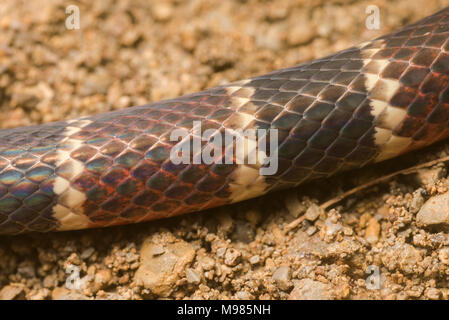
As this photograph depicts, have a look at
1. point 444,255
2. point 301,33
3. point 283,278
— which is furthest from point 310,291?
point 301,33

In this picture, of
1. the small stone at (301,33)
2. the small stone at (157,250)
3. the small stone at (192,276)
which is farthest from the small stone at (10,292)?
the small stone at (301,33)

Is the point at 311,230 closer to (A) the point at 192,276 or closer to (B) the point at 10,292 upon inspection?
(A) the point at 192,276

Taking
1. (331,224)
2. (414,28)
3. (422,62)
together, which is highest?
(414,28)

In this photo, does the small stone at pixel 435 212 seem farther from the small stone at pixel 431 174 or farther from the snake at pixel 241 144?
the snake at pixel 241 144

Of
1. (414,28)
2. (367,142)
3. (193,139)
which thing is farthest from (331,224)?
(414,28)
